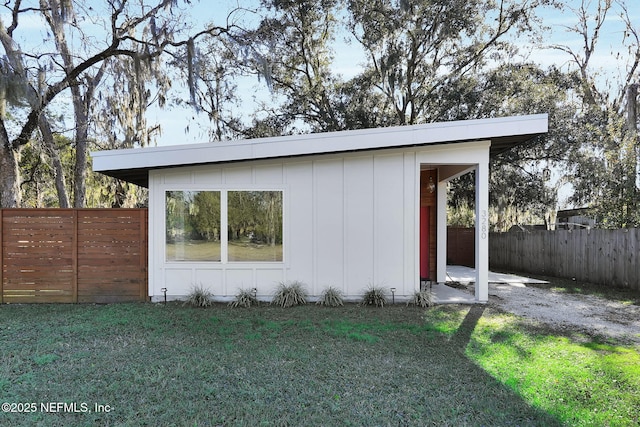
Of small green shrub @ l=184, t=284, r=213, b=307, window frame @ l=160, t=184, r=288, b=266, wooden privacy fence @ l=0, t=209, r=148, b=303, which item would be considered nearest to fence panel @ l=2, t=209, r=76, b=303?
wooden privacy fence @ l=0, t=209, r=148, b=303

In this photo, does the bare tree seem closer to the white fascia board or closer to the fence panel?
the fence panel

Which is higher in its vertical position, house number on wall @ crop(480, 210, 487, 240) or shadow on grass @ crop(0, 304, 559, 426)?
house number on wall @ crop(480, 210, 487, 240)

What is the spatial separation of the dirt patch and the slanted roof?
294 cm

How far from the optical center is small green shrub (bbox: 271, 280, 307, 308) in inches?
262

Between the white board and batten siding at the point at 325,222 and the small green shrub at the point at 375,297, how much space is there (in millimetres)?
146

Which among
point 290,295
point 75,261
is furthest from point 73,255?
point 290,295

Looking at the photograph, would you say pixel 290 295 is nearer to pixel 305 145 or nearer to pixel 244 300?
pixel 244 300

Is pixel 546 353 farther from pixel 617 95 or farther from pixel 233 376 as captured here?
pixel 617 95

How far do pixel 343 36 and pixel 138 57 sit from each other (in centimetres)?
753

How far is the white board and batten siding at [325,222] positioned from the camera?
6.85 metres

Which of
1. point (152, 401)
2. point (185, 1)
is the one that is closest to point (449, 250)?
point (185, 1)

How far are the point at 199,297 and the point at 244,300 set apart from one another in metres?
0.76

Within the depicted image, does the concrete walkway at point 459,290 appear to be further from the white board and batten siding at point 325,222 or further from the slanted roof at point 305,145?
the slanted roof at point 305,145

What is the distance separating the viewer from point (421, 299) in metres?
6.73
